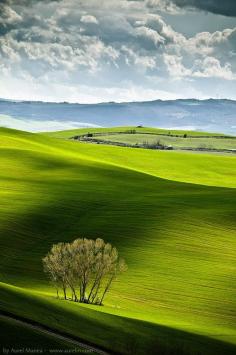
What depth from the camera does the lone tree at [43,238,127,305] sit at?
60219 millimetres

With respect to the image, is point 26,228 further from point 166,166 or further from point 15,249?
point 166,166

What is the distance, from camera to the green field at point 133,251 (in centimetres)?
4725

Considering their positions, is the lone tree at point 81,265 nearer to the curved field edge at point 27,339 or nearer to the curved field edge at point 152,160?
the curved field edge at point 27,339

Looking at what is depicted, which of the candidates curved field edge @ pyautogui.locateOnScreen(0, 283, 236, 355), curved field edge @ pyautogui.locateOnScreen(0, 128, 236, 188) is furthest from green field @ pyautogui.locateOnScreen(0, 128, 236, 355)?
curved field edge @ pyautogui.locateOnScreen(0, 128, 236, 188)

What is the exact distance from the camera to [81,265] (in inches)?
2386

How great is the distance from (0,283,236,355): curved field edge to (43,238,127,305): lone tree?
949 centimetres

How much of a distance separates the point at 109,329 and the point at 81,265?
47.4 ft

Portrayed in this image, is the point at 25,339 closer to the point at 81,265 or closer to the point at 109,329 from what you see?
the point at 109,329

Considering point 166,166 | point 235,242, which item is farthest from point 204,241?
point 166,166

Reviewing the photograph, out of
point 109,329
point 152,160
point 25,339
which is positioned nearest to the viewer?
point 25,339

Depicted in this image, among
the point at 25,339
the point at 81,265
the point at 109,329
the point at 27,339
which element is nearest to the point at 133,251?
the point at 81,265

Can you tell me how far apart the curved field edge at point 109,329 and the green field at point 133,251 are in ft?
0.23

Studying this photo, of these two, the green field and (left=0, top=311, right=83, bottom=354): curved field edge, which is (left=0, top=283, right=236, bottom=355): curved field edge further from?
(left=0, top=311, right=83, bottom=354): curved field edge

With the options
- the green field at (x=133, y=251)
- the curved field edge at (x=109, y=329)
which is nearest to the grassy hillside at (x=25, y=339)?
the curved field edge at (x=109, y=329)
